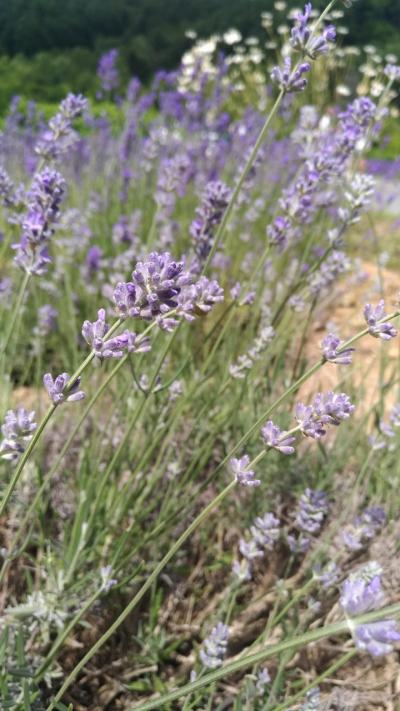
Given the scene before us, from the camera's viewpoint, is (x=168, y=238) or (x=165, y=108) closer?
(x=168, y=238)

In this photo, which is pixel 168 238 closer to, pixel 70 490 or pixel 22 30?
pixel 70 490

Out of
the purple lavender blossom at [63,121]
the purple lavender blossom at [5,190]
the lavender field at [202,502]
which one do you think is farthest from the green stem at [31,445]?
the purple lavender blossom at [63,121]

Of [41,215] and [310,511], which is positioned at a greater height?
[41,215]

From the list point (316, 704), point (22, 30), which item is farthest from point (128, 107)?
point (22, 30)

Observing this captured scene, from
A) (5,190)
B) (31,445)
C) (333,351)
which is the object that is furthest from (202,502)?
(31,445)

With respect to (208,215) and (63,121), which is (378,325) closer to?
(208,215)

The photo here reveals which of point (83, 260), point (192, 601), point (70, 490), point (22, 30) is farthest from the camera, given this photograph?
point (22, 30)
